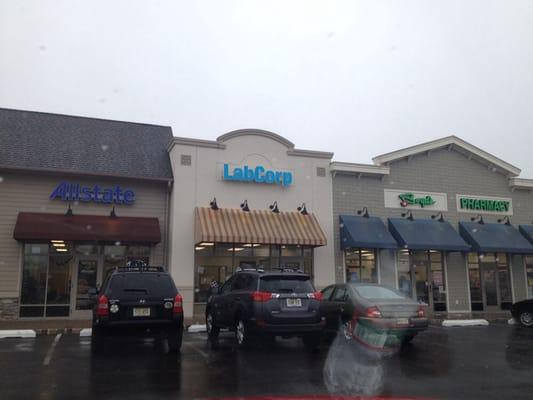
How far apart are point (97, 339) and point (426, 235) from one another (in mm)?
15863

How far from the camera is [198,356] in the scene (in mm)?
10367

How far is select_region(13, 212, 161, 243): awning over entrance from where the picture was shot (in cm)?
1777

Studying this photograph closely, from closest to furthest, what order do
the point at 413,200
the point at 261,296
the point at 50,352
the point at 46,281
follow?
1. the point at 50,352
2. the point at 261,296
3. the point at 46,281
4. the point at 413,200

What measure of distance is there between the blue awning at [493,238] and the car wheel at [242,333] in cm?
1500

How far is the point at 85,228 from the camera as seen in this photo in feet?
60.6

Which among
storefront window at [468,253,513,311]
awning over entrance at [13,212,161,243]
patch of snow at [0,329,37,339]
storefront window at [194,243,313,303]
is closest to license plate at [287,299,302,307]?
patch of snow at [0,329,37,339]

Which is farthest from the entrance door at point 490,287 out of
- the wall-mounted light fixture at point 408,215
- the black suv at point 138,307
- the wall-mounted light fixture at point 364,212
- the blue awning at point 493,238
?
the black suv at point 138,307

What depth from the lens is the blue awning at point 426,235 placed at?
2175 cm

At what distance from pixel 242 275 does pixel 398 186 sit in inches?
515

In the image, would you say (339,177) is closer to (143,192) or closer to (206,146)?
(206,146)

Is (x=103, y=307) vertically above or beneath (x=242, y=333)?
above

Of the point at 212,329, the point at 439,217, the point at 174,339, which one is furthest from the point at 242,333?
the point at 439,217

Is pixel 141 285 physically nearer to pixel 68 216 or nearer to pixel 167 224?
pixel 68 216

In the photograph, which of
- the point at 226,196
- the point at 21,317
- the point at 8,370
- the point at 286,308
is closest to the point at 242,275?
the point at 286,308
